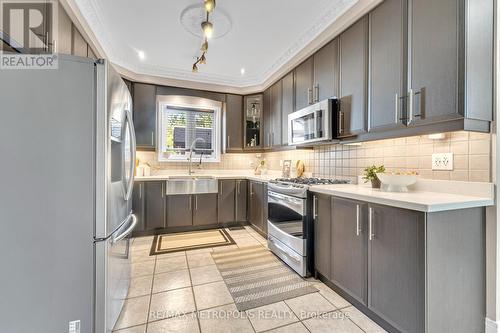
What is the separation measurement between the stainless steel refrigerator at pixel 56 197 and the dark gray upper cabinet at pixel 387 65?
1955mm

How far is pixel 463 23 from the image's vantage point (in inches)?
50.6

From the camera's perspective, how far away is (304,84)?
280 centimetres

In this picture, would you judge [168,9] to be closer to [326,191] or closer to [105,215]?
[105,215]

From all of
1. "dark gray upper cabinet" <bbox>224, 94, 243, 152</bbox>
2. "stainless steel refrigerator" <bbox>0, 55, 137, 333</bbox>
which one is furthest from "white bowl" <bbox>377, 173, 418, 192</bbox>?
"dark gray upper cabinet" <bbox>224, 94, 243, 152</bbox>

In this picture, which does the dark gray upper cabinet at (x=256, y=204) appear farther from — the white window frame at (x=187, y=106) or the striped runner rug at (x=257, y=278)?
the white window frame at (x=187, y=106)

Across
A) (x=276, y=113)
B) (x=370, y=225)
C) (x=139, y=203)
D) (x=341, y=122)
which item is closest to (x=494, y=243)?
(x=370, y=225)

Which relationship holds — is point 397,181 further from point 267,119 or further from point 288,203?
point 267,119

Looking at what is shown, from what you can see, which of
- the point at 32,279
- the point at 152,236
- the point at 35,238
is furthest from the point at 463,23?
the point at 152,236

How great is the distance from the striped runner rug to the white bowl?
1.10 meters

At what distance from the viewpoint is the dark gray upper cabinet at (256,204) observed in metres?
3.35

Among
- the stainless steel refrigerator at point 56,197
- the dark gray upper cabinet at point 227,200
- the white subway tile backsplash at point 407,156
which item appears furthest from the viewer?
the dark gray upper cabinet at point 227,200

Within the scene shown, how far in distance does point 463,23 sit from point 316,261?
2025mm

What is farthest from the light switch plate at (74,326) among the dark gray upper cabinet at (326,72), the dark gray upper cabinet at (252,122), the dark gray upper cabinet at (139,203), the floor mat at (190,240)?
the dark gray upper cabinet at (252,122)

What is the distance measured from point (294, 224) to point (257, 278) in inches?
25.3
